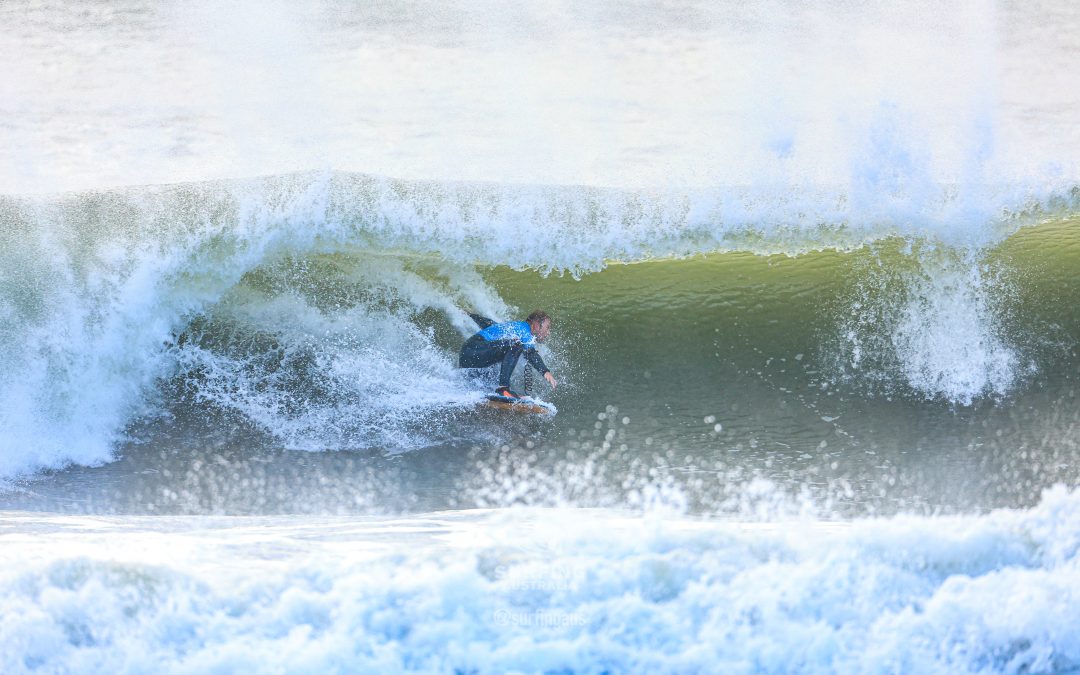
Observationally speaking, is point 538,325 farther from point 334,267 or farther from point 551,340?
point 334,267

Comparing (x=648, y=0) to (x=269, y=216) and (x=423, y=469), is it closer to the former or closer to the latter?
(x=269, y=216)

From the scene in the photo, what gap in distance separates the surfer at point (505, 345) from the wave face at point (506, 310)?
0.52 ft

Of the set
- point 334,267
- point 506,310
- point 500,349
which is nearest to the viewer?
point 500,349

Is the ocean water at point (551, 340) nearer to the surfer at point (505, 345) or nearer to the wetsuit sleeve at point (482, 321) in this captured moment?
the surfer at point (505, 345)

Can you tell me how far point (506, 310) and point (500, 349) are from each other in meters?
0.66

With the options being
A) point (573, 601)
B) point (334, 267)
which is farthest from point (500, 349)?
point (573, 601)

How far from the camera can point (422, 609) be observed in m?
4.15

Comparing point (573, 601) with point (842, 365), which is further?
point (842, 365)

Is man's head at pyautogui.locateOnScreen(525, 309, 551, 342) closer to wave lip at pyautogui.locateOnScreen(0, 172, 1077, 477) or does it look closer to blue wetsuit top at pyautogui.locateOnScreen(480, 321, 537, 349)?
blue wetsuit top at pyautogui.locateOnScreen(480, 321, 537, 349)

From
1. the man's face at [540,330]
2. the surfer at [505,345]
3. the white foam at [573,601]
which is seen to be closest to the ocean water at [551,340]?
the white foam at [573,601]

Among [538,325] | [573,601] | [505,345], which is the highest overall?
[538,325]

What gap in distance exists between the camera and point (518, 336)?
211 inches

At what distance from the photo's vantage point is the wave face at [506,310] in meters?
5.52

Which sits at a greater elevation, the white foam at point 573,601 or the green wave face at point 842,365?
the green wave face at point 842,365
